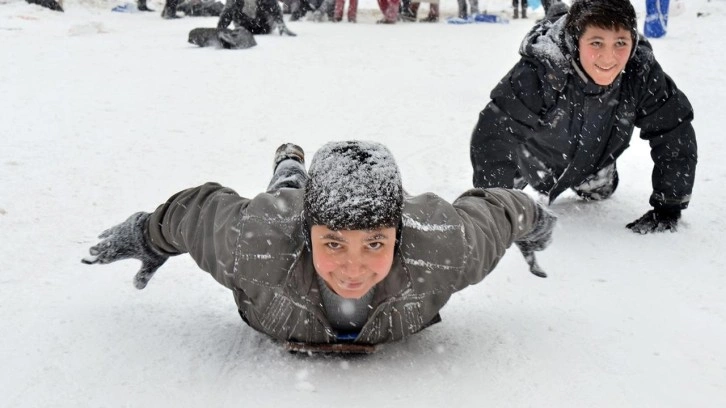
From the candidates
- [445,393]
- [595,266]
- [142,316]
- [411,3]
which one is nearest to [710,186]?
[595,266]

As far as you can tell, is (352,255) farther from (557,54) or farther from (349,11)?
(349,11)

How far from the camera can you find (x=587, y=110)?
313 centimetres

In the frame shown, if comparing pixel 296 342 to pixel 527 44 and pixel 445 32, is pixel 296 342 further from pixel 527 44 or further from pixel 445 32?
pixel 445 32

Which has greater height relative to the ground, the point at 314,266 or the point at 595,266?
the point at 314,266

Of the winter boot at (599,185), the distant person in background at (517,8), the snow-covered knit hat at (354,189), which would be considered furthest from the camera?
the distant person in background at (517,8)

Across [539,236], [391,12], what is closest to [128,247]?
[539,236]

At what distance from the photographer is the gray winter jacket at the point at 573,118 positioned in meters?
3.08

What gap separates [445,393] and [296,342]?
0.42m

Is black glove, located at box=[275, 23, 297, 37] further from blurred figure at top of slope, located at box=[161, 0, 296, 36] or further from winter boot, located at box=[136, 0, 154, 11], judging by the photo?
winter boot, located at box=[136, 0, 154, 11]

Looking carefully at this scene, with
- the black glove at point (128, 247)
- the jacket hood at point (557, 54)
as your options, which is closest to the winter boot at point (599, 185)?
the jacket hood at point (557, 54)

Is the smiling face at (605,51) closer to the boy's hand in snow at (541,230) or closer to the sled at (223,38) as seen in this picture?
the boy's hand in snow at (541,230)

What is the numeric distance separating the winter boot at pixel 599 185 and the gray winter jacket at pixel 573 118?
0.58 feet

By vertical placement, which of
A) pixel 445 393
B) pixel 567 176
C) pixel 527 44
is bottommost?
pixel 445 393

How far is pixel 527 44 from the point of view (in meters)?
3.15
